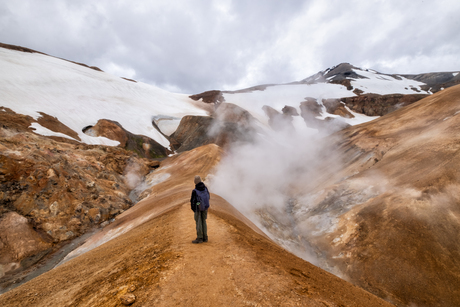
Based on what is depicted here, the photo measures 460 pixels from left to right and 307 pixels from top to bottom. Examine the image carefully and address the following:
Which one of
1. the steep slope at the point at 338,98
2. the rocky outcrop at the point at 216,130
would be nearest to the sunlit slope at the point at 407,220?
the rocky outcrop at the point at 216,130

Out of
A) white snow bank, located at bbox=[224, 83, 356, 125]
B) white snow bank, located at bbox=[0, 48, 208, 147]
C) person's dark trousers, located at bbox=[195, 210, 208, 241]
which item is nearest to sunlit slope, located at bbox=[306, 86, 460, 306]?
person's dark trousers, located at bbox=[195, 210, 208, 241]

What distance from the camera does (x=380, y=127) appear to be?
25.4 meters

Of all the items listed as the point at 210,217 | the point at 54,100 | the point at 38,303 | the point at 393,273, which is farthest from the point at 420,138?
the point at 54,100

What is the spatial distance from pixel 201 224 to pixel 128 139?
43.8 metres

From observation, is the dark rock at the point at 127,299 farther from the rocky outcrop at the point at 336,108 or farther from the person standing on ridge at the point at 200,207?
the rocky outcrop at the point at 336,108

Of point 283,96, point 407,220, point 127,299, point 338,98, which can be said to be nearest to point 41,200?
point 127,299

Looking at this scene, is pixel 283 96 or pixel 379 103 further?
pixel 283 96

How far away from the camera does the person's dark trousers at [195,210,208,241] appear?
596 cm

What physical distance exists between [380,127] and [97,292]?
3061 centimetres

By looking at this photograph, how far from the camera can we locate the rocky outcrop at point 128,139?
42.3 meters

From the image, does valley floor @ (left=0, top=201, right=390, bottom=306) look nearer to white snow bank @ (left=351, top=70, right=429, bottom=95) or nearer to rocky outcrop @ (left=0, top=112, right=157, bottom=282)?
rocky outcrop @ (left=0, top=112, right=157, bottom=282)

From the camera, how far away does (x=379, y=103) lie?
73.2m

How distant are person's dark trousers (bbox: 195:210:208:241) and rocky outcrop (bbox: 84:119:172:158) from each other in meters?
40.3

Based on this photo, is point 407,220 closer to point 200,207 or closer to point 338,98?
point 200,207
